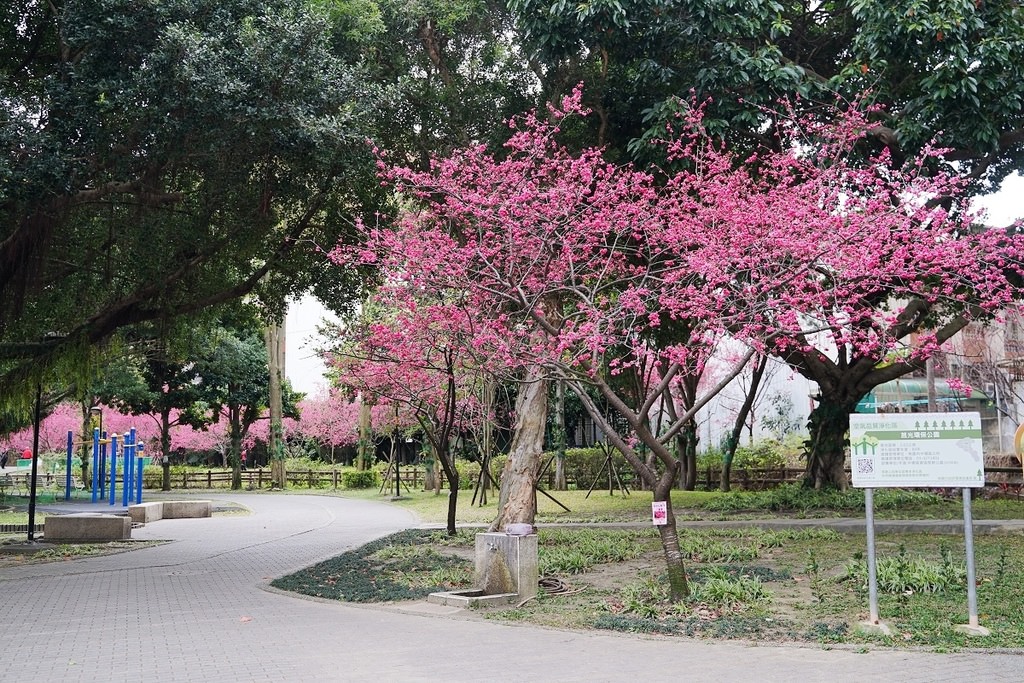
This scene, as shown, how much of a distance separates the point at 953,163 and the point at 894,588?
7.48 meters

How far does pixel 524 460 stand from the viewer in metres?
14.2

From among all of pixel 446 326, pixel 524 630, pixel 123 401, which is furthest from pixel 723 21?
pixel 123 401

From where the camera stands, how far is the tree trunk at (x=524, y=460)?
14.1 meters

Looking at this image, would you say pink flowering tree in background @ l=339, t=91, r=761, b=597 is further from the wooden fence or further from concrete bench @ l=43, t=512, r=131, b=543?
the wooden fence

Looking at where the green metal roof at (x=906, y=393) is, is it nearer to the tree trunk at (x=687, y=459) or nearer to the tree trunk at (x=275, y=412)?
the tree trunk at (x=687, y=459)

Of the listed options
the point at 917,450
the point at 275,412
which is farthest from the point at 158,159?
the point at 275,412

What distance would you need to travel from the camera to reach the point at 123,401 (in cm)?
3628

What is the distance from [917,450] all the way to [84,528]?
15826 millimetres

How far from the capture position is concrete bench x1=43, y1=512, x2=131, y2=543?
17.9 metres

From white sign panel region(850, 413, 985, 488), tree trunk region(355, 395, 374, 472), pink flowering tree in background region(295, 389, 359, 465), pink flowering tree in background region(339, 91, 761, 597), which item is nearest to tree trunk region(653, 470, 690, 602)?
pink flowering tree in background region(339, 91, 761, 597)

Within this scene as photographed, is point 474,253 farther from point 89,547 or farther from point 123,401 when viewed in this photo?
point 123,401

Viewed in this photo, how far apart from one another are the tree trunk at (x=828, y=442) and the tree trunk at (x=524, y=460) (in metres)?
8.04

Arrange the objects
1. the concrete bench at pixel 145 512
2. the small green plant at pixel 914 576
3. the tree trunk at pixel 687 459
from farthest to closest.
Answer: the tree trunk at pixel 687 459 → the concrete bench at pixel 145 512 → the small green plant at pixel 914 576

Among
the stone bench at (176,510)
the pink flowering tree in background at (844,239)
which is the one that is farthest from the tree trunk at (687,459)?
the stone bench at (176,510)
